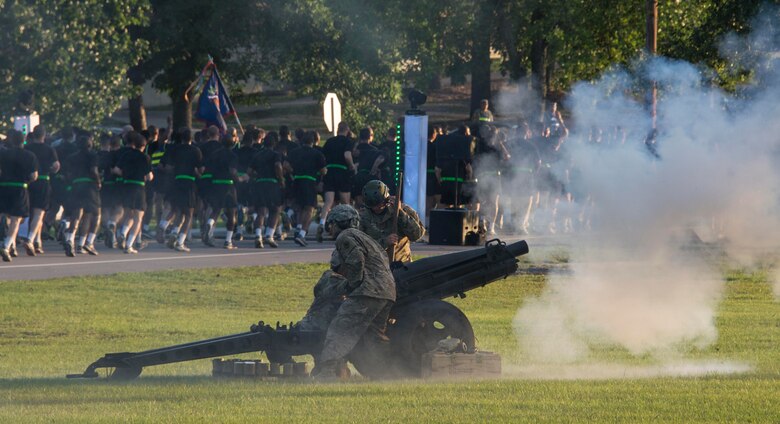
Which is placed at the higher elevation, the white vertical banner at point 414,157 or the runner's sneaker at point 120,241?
the white vertical banner at point 414,157

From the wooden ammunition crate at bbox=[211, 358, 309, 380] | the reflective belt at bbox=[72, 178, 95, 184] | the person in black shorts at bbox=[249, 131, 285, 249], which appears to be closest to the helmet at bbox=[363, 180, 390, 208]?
the wooden ammunition crate at bbox=[211, 358, 309, 380]

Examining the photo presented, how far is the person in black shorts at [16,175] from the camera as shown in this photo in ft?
80.7

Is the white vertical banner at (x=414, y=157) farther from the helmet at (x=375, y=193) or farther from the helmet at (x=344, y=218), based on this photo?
the helmet at (x=344, y=218)

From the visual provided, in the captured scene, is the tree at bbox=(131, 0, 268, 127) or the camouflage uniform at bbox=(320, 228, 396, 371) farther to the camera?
the tree at bbox=(131, 0, 268, 127)

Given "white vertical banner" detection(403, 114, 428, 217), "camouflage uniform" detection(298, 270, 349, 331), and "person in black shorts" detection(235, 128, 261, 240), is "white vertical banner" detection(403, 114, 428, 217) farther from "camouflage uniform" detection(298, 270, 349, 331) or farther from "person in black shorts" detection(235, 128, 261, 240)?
"camouflage uniform" detection(298, 270, 349, 331)

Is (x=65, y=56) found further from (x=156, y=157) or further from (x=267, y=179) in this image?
(x=267, y=179)

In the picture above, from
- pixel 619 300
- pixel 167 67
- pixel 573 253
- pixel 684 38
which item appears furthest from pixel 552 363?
pixel 167 67

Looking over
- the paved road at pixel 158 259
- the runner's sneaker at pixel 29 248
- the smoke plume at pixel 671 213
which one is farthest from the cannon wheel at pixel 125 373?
the runner's sneaker at pixel 29 248

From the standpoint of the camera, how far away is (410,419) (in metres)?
11.5

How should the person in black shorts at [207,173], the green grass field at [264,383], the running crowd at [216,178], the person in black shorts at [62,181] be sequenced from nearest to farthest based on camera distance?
the green grass field at [264,383] < the running crowd at [216,178] < the person in black shorts at [62,181] < the person in black shorts at [207,173]

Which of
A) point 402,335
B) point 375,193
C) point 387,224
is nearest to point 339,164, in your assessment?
point 387,224

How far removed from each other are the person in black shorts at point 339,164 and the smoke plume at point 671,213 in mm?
11280

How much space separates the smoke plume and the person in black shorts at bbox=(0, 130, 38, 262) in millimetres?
9622

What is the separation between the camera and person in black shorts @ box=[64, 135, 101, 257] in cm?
2623
